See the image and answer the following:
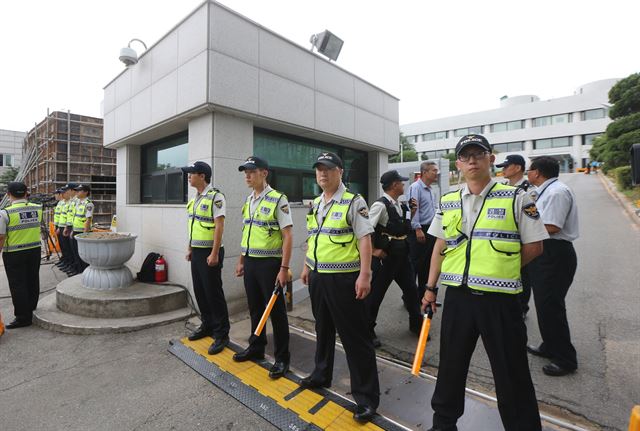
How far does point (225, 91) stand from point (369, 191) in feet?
15.6

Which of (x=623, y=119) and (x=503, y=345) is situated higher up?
(x=623, y=119)

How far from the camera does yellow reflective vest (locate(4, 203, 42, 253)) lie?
453 centimetres

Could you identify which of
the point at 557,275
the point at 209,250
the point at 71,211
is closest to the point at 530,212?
the point at 557,275

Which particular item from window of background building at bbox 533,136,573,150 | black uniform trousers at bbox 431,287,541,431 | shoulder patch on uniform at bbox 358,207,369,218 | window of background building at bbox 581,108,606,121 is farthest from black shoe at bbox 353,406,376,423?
window of background building at bbox 581,108,606,121

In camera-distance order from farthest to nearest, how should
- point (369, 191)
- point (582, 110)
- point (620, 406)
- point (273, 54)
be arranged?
point (582, 110), point (369, 191), point (273, 54), point (620, 406)

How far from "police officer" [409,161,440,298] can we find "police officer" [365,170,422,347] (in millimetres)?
801

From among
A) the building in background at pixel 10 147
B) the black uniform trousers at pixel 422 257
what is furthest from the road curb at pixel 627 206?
the building in background at pixel 10 147

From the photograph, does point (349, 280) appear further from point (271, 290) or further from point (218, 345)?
point (218, 345)

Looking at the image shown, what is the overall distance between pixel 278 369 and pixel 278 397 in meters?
0.36

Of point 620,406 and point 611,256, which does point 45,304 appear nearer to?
point 620,406

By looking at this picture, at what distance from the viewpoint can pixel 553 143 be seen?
4025 cm

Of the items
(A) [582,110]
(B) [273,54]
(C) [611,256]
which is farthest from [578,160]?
(B) [273,54]

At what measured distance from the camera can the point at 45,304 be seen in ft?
16.5

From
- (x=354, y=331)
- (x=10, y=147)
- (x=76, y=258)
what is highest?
(x=10, y=147)
